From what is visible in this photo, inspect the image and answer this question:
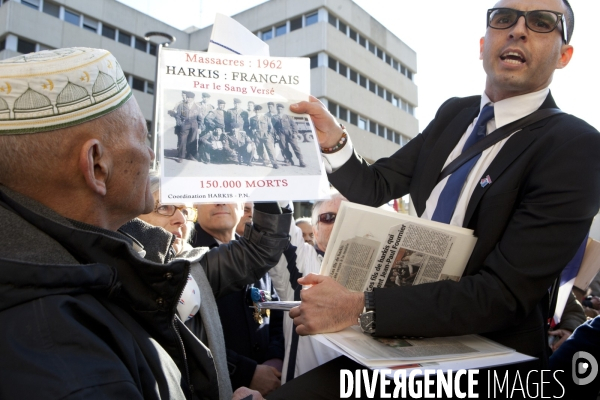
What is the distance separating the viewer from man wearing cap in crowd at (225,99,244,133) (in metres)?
1.80

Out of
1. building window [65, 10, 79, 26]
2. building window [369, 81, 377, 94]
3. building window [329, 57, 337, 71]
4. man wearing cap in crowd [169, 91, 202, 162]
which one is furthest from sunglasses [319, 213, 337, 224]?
building window [369, 81, 377, 94]

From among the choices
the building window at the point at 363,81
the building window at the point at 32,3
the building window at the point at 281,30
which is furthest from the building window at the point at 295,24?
the building window at the point at 32,3

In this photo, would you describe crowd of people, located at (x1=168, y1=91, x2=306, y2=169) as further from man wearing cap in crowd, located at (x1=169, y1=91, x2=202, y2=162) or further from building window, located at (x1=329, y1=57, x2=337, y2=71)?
building window, located at (x1=329, y1=57, x2=337, y2=71)

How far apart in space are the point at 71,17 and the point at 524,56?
96.9 feet

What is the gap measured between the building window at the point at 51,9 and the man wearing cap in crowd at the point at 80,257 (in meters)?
28.7

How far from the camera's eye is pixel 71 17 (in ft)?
85.9

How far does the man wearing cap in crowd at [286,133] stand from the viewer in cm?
180

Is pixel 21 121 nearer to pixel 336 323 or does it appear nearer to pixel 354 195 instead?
pixel 336 323

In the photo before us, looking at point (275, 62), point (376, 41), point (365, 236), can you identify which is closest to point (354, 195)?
point (365, 236)

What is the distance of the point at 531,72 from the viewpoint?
1.72m

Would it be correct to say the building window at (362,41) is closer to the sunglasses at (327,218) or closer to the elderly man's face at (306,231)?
the elderly man's face at (306,231)

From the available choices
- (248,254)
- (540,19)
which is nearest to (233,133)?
(248,254)

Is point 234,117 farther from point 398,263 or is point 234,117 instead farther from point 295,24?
point 295,24

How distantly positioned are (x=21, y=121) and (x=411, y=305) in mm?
1226
